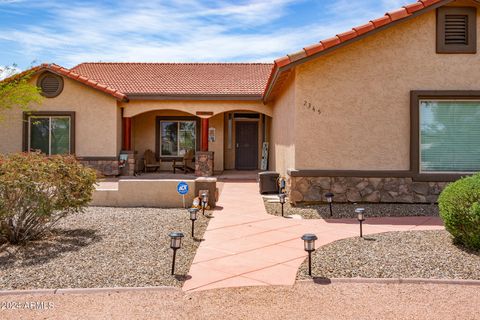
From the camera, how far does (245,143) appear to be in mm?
20234

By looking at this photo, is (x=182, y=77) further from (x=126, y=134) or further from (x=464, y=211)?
(x=464, y=211)

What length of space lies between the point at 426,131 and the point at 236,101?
877 cm

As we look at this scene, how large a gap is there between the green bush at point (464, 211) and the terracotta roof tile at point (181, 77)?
11478 mm

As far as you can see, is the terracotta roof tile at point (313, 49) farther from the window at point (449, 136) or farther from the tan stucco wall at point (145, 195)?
the tan stucco wall at point (145, 195)

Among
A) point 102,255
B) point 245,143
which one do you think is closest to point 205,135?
point 245,143

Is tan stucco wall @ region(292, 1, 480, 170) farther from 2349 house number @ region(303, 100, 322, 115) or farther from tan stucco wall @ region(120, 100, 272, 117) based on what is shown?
tan stucco wall @ region(120, 100, 272, 117)

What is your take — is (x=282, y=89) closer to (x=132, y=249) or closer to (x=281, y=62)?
(x=281, y=62)

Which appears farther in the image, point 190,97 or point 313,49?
point 190,97

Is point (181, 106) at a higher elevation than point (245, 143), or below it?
higher

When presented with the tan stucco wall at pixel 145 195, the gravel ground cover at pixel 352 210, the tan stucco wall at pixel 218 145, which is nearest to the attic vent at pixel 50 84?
the tan stucco wall at pixel 218 145

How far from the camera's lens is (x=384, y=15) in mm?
9562

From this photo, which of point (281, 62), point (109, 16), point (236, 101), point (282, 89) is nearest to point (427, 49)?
point (281, 62)

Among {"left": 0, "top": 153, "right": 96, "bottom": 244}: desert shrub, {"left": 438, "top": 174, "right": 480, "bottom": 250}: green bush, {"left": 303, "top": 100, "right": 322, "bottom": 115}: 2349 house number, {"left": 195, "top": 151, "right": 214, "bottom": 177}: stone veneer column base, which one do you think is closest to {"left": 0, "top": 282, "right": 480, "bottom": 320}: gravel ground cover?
{"left": 438, "top": 174, "right": 480, "bottom": 250}: green bush

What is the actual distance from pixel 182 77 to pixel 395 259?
1539 centimetres
